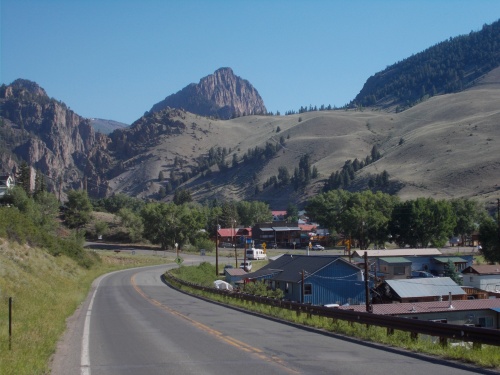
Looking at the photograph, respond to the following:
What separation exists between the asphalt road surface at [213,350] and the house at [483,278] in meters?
39.2

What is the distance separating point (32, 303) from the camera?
80.1ft

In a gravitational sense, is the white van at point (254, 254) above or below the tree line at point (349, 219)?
below

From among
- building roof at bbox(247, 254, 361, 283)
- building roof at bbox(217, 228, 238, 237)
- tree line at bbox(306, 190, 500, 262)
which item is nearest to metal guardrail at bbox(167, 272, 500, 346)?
building roof at bbox(247, 254, 361, 283)

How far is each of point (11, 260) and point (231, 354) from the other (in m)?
23.5

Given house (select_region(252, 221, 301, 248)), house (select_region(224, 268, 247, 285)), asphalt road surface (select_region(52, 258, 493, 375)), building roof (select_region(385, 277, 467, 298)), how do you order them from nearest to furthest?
asphalt road surface (select_region(52, 258, 493, 375))
building roof (select_region(385, 277, 467, 298))
house (select_region(224, 268, 247, 285))
house (select_region(252, 221, 301, 248))

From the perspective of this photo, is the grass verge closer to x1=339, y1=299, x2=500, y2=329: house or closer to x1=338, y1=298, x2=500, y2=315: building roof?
x1=338, y1=298, x2=500, y2=315: building roof

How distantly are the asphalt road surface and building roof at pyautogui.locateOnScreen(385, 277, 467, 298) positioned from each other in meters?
24.2

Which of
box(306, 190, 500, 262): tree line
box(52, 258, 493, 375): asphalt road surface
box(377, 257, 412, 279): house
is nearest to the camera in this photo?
box(52, 258, 493, 375): asphalt road surface

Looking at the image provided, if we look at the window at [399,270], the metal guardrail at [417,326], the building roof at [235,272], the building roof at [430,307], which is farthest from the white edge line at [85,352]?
the window at [399,270]

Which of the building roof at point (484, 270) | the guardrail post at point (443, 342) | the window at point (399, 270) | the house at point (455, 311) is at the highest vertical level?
the guardrail post at point (443, 342)

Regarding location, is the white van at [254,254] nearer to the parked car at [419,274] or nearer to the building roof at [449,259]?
the parked car at [419,274]

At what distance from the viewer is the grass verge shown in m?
12.7

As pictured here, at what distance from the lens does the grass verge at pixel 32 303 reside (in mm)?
12727

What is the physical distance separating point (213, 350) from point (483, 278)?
161 ft
